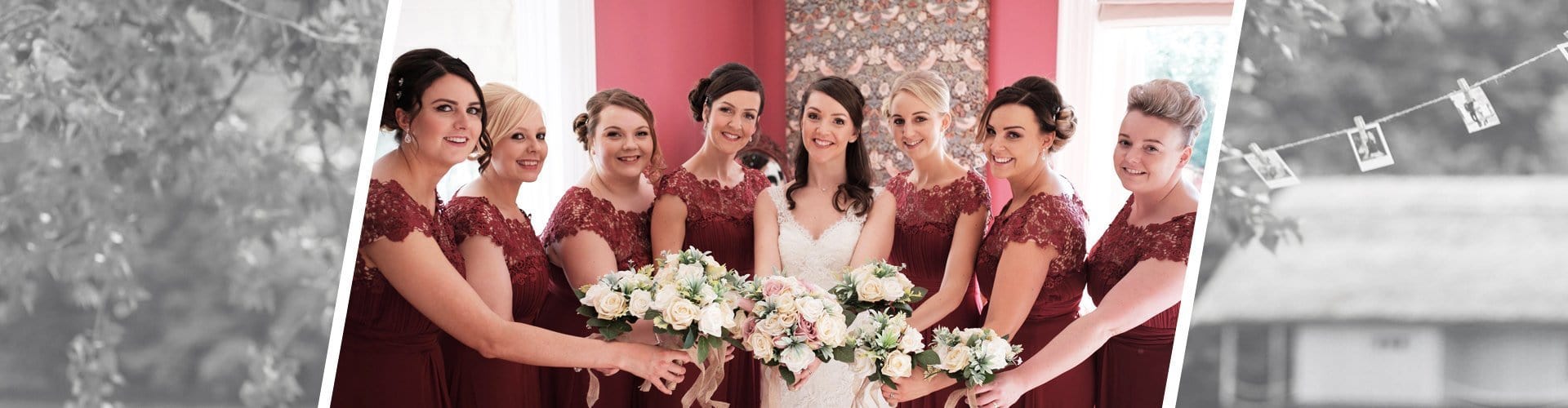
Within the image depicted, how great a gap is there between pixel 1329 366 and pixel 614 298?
1.36m

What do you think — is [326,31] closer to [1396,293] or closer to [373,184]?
[373,184]

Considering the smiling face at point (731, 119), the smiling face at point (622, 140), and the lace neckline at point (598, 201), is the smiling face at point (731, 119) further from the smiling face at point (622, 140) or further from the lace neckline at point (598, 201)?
the lace neckline at point (598, 201)

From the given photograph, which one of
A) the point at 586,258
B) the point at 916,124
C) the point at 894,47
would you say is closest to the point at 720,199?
Result: the point at 586,258

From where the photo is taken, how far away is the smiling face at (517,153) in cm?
279

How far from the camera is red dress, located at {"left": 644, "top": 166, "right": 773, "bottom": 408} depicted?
3197 mm

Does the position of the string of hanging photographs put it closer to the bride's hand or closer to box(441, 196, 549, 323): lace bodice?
the bride's hand

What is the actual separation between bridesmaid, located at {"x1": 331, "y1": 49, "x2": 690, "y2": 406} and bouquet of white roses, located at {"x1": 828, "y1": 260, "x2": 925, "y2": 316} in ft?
1.39

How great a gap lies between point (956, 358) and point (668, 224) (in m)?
1.13

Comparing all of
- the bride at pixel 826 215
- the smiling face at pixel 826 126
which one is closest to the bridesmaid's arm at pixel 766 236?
the bride at pixel 826 215

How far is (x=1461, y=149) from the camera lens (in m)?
1.65

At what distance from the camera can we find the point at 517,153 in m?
2.79

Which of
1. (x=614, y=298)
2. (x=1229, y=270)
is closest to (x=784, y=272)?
(x=614, y=298)

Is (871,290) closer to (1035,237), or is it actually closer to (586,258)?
(1035,237)

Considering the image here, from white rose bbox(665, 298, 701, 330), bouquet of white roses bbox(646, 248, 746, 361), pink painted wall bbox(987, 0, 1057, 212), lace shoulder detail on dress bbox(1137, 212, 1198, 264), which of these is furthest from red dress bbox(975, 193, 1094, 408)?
pink painted wall bbox(987, 0, 1057, 212)
